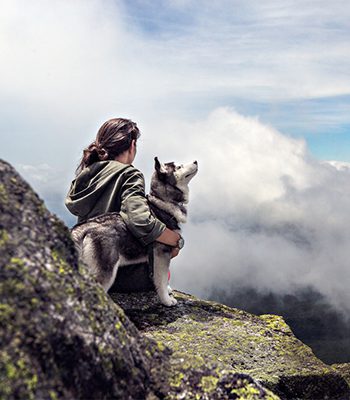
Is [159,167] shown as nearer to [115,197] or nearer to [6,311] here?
[115,197]

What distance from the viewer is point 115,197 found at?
9.92 metres

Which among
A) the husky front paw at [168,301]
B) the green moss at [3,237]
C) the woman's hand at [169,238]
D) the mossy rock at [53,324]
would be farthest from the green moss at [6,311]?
the husky front paw at [168,301]

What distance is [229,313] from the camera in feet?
35.7

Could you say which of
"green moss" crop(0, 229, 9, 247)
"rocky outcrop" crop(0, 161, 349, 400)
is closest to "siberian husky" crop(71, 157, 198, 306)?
"rocky outcrop" crop(0, 161, 349, 400)

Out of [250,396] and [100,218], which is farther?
[100,218]

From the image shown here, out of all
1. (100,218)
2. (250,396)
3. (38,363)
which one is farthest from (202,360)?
(100,218)

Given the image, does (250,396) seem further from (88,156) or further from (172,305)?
(88,156)

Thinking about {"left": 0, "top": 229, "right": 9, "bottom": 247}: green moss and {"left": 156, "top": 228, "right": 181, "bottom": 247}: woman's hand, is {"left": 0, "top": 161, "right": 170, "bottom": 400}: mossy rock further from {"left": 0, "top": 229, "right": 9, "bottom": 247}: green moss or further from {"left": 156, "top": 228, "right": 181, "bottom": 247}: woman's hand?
{"left": 156, "top": 228, "right": 181, "bottom": 247}: woman's hand

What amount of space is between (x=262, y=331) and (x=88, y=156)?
5.26 meters

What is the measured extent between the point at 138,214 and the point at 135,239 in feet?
2.49

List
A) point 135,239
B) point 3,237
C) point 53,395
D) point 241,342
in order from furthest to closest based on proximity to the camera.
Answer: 1. point 135,239
2. point 241,342
3. point 3,237
4. point 53,395

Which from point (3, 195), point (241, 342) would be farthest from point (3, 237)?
point (241, 342)

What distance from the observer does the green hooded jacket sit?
9.32 metres

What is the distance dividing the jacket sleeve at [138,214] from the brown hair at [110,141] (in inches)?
44.1
